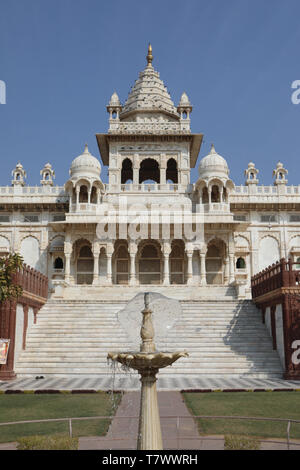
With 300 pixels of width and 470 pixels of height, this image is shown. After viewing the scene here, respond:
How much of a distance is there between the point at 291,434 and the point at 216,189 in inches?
1080

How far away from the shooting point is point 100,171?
34719mm

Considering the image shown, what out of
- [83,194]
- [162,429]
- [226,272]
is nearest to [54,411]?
[162,429]

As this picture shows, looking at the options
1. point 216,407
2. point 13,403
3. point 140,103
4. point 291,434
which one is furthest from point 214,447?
point 140,103

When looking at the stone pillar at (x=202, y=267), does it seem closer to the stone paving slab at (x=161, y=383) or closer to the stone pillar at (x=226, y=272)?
the stone pillar at (x=226, y=272)

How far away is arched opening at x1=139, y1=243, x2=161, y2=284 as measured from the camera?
3388cm

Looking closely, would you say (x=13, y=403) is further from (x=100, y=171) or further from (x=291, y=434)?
(x=100, y=171)

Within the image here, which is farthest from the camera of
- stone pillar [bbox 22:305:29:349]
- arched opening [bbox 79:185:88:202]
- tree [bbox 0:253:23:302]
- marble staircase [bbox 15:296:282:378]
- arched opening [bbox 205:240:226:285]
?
arched opening [bbox 79:185:88:202]

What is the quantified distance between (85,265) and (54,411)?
23814mm

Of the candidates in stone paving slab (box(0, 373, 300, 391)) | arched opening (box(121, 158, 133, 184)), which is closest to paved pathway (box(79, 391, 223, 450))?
stone paving slab (box(0, 373, 300, 391))

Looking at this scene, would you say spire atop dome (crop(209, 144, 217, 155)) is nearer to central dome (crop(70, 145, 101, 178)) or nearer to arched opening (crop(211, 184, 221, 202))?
arched opening (crop(211, 184, 221, 202))

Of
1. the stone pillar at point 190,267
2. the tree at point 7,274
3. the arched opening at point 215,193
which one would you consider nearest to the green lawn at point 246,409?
the tree at point 7,274

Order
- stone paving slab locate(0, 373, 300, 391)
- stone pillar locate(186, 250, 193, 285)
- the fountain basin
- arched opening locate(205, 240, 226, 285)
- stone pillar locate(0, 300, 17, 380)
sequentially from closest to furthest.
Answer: the fountain basin, stone paving slab locate(0, 373, 300, 391), stone pillar locate(0, 300, 17, 380), stone pillar locate(186, 250, 193, 285), arched opening locate(205, 240, 226, 285)

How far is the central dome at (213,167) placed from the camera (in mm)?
33778

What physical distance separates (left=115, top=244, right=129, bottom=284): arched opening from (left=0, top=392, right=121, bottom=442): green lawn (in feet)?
67.8
